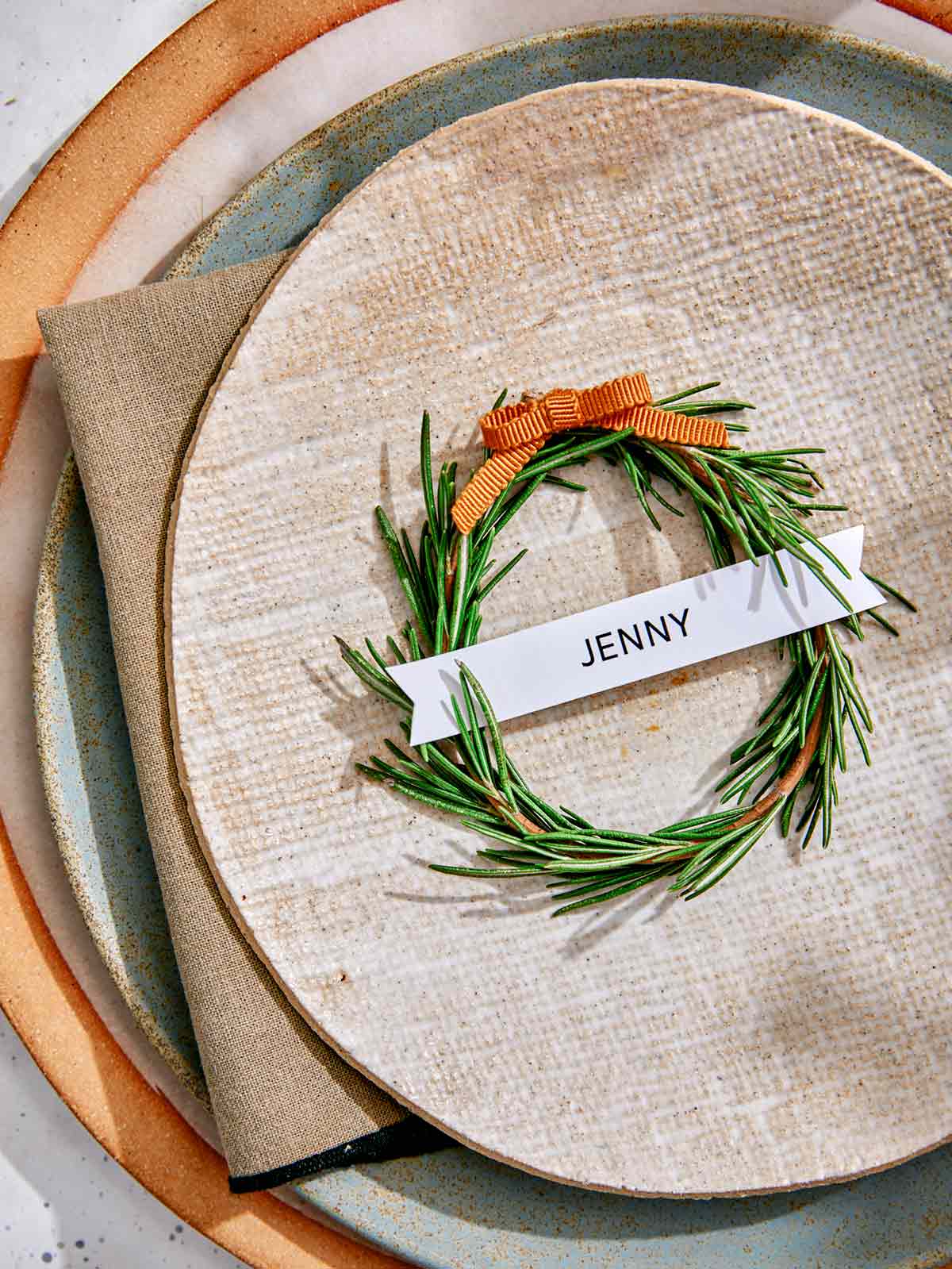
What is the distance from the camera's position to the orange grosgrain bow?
0.56 meters

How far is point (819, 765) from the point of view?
58 cm

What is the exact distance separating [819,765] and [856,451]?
19 cm

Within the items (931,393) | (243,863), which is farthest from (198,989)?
(931,393)

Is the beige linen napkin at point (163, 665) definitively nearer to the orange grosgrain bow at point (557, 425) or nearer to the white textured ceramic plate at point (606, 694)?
the white textured ceramic plate at point (606, 694)

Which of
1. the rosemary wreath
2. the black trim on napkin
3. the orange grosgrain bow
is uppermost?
the orange grosgrain bow

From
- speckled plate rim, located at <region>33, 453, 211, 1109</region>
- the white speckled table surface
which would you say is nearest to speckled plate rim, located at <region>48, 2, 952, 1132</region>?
speckled plate rim, located at <region>33, 453, 211, 1109</region>

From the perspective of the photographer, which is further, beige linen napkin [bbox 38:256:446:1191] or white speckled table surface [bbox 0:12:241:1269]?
white speckled table surface [bbox 0:12:241:1269]

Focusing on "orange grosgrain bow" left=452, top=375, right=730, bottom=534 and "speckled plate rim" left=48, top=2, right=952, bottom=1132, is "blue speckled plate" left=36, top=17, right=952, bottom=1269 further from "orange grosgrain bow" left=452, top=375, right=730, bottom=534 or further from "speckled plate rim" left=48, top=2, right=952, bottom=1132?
"orange grosgrain bow" left=452, top=375, right=730, bottom=534

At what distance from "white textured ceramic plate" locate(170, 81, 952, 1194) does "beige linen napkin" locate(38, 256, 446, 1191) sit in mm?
28

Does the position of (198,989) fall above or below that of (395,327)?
below

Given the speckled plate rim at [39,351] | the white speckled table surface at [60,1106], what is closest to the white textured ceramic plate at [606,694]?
the speckled plate rim at [39,351]

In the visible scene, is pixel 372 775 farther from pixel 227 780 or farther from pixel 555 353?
pixel 555 353

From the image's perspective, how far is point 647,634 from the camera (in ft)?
1.90

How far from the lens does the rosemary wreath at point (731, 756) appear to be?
1.86 feet
